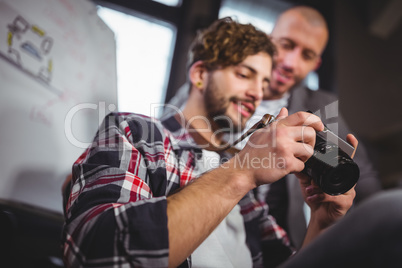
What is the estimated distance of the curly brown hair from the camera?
1.03m

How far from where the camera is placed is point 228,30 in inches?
44.9

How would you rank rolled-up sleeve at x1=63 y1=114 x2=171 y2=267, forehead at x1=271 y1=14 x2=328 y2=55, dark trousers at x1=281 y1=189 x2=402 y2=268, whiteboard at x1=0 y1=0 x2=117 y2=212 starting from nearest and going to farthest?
dark trousers at x1=281 y1=189 x2=402 y2=268
rolled-up sleeve at x1=63 y1=114 x2=171 y2=267
whiteboard at x1=0 y1=0 x2=117 y2=212
forehead at x1=271 y1=14 x2=328 y2=55

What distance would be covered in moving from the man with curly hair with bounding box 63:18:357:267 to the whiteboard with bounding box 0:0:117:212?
0.30 m

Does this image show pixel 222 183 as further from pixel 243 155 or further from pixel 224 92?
pixel 224 92

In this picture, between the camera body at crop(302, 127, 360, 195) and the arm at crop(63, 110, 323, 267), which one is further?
the camera body at crop(302, 127, 360, 195)

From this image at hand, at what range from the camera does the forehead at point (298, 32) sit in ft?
5.61

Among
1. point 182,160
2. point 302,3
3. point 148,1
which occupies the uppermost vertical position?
point 302,3

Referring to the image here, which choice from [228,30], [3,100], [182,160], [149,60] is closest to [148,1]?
[149,60]

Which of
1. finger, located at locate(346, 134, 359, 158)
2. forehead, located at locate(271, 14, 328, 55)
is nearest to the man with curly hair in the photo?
finger, located at locate(346, 134, 359, 158)

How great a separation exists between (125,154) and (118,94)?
2.91 feet

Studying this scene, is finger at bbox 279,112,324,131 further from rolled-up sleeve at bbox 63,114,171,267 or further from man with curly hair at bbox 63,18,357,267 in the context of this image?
rolled-up sleeve at bbox 63,114,171,267

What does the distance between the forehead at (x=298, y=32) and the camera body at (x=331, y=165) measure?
4.02 feet

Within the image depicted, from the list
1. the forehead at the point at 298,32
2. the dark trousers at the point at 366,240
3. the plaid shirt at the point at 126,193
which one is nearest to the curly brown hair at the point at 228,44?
the plaid shirt at the point at 126,193

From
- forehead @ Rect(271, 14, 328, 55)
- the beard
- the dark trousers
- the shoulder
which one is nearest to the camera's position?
the dark trousers
